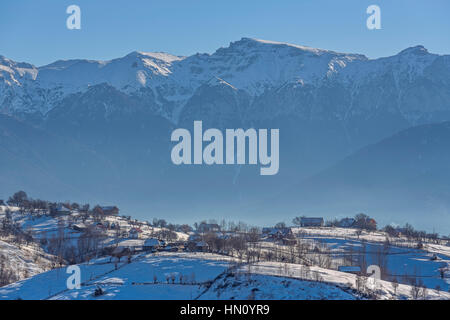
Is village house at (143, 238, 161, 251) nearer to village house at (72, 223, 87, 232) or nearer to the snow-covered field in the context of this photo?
the snow-covered field

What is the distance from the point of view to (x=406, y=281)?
421 ft

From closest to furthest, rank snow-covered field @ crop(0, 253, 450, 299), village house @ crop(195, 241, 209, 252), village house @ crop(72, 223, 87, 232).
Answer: snow-covered field @ crop(0, 253, 450, 299), village house @ crop(195, 241, 209, 252), village house @ crop(72, 223, 87, 232)

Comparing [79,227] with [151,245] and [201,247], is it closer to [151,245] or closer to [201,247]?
[151,245]

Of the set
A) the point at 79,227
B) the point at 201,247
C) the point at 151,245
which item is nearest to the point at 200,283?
the point at 201,247

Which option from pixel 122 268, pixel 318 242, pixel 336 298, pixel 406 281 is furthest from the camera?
pixel 318 242

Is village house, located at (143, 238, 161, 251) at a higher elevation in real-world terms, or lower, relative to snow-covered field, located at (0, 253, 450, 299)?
higher

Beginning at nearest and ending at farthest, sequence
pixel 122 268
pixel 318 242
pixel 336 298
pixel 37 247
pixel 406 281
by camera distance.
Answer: pixel 336 298 < pixel 122 268 < pixel 406 281 < pixel 37 247 < pixel 318 242

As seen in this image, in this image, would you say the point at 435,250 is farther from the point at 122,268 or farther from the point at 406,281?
the point at 122,268

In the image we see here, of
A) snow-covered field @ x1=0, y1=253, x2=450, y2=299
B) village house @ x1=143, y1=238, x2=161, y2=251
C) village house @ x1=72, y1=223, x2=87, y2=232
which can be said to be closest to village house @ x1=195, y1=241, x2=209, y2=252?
village house @ x1=143, y1=238, x2=161, y2=251

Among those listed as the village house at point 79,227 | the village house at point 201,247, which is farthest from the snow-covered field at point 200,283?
the village house at point 79,227

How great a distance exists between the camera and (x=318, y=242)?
178 m
